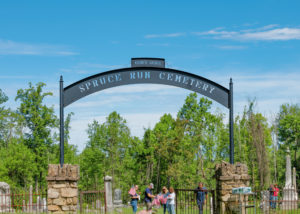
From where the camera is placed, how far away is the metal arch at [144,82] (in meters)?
14.1

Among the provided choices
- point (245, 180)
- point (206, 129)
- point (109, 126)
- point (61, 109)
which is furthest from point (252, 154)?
point (61, 109)

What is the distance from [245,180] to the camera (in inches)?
536

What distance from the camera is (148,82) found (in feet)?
47.1

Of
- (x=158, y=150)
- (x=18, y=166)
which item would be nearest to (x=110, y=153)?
(x=158, y=150)

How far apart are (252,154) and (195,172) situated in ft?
18.7

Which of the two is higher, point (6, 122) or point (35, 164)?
point (6, 122)

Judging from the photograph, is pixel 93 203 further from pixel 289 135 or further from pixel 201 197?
pixel 289 135

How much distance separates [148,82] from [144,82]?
142 mm

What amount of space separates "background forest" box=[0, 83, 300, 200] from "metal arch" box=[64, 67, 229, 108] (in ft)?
59.0

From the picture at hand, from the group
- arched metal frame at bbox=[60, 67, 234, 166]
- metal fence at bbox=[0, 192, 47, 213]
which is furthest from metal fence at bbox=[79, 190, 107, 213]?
arched metal frame at bbox=[60, 67, 234, 166]

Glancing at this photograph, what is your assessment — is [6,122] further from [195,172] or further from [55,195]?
[55,195]

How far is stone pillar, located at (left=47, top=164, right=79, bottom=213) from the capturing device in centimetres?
1280

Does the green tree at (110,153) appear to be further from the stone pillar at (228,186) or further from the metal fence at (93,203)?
the stone pillar at (228,186)

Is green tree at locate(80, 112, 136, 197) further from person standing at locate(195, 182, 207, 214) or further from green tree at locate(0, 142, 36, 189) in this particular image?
person standing at locate(195, 182, 207, 214)
